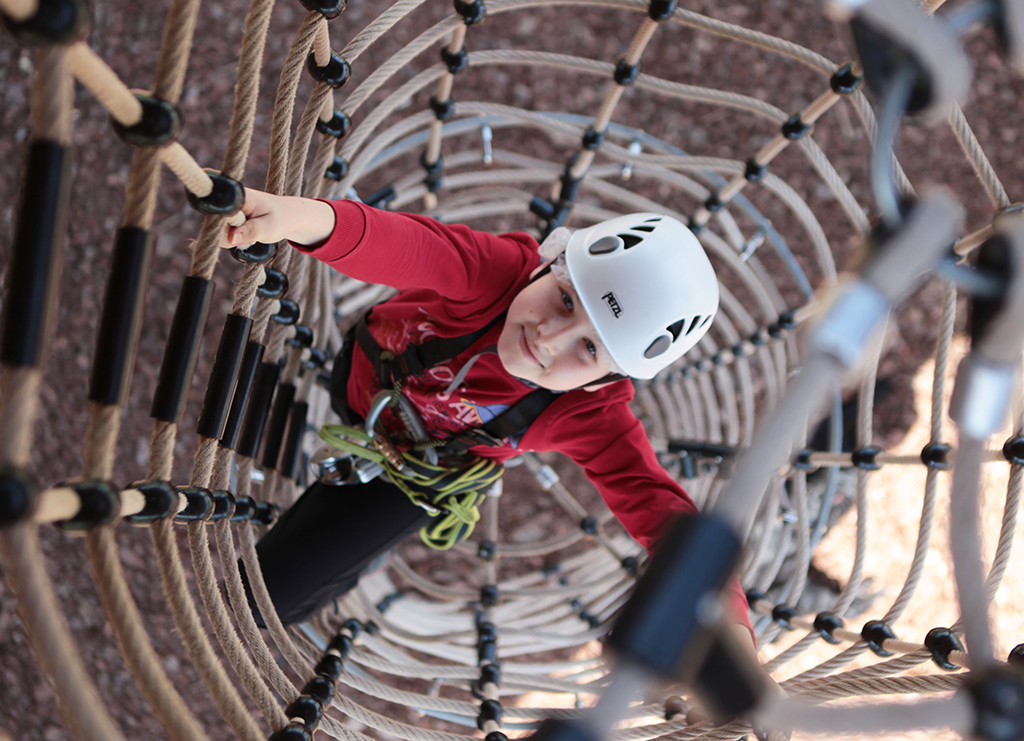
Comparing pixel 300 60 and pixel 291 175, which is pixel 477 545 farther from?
pixel 300 60

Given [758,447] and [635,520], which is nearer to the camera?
[758,447]

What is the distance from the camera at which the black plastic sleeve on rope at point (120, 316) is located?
16.0 inches

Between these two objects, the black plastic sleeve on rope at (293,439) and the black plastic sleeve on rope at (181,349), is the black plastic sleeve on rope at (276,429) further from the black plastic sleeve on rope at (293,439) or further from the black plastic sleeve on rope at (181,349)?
the black plastic sleeve on rope at (181,349)

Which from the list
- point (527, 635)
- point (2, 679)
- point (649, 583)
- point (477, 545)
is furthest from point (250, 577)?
point (2, 679)

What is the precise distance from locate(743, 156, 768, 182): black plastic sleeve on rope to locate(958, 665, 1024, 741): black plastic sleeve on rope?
89 cm

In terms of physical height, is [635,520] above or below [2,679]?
below

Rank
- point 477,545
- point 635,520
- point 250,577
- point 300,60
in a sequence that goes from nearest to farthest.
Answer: point 300,60
point 250,577
point 635,520
point 477,545

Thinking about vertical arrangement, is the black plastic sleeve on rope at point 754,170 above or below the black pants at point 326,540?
above

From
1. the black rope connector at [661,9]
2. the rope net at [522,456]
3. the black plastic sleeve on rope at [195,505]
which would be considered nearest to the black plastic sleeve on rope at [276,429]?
the rope net at [522,456]

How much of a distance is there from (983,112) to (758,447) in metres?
1.84

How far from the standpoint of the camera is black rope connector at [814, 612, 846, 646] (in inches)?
33.0

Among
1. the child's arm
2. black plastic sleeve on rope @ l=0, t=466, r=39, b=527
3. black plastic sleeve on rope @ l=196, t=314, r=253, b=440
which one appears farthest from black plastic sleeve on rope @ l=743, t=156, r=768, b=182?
black plastic sleeve on rope @ l=0, t=466, r=39, b=527

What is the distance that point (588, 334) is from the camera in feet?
2.56

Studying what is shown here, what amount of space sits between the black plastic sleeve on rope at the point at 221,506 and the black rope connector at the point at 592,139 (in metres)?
0.78
